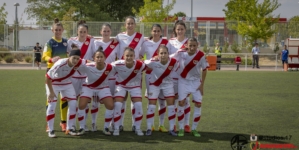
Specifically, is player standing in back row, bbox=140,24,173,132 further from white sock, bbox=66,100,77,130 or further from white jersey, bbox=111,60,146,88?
white sock, bbox=66,100,77,130

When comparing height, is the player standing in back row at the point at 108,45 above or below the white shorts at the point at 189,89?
above

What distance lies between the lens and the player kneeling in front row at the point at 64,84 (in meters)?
8.54

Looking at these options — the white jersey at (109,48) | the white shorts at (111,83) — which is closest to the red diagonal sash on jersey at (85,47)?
the white jersey at (109,48)

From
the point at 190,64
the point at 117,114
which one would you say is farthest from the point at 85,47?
the point at 190,64

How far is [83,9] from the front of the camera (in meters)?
52.6

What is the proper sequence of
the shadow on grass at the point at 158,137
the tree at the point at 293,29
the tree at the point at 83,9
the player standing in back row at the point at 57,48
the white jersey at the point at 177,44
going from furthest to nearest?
1. the tree at the point at 83,9
2. the tree at the point at 293,29
3. the white jersey at the point at 177,44
4. the player standing in back row at the point at 57,48
5. the shadow on grass at the point at 158,137

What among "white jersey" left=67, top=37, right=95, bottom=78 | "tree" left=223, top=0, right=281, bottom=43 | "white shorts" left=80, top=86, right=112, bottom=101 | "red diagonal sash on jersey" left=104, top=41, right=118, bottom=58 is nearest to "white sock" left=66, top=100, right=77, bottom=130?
"white shorts" left=80, top=86, right=112, bottom=101

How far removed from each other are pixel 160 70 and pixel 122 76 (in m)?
0.71

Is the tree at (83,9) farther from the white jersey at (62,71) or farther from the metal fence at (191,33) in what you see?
the white jersey at (62,71)

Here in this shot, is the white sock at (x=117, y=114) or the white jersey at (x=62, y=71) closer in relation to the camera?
the white jersey at (x=62, y=71)

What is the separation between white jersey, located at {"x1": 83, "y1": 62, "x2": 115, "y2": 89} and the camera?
871 cm

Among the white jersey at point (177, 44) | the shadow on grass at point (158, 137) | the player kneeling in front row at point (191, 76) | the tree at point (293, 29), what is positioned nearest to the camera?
the shadow on grass at point (158, 137)

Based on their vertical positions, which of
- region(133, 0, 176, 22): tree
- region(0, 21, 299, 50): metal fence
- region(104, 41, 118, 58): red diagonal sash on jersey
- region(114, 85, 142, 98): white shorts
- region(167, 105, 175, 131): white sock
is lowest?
region(167, 105, 175, 131): white sock

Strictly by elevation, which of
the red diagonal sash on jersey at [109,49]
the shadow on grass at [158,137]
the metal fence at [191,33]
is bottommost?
the shadow on grass at [158,137]
